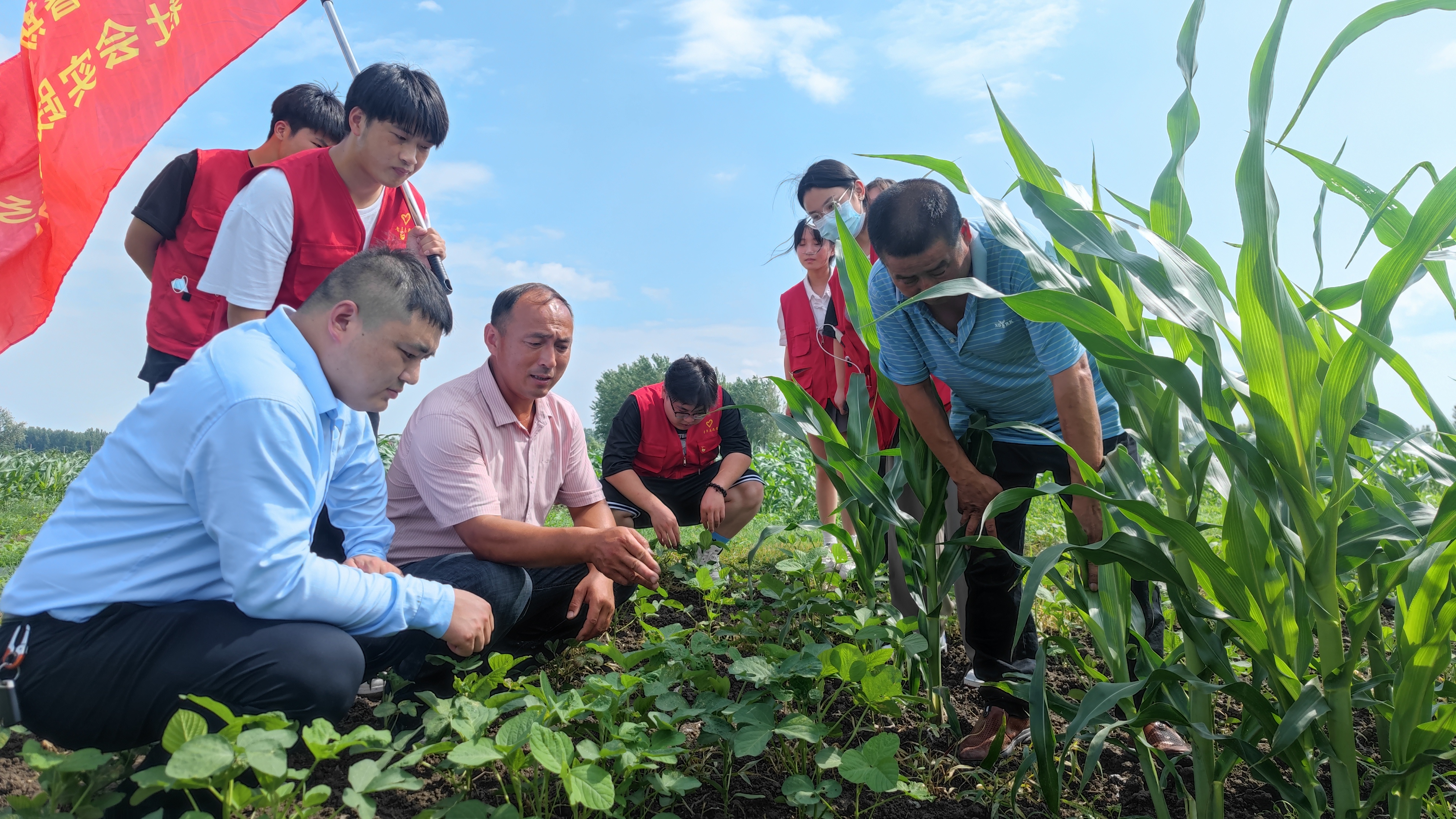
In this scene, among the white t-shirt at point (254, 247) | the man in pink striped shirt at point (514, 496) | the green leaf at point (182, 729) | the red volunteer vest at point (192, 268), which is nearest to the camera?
the green leaf at point (182, 729)

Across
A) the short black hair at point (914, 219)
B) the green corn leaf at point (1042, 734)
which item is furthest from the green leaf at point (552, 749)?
the short black hair at point (914, 219)

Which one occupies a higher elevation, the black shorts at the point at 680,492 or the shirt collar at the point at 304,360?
the shirt collar at the point at 304,360

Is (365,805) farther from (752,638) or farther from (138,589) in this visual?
(752,638)

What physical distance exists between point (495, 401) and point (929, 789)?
1.72 metres

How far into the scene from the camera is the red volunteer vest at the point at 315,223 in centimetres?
260

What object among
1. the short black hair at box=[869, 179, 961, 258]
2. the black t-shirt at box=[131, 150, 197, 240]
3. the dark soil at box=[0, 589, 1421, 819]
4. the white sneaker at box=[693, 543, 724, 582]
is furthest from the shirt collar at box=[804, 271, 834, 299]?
the black t-shirt at box=[131, 150, 197, 240]

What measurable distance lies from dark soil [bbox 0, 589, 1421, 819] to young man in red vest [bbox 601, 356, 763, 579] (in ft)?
6.27

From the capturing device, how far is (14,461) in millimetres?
11883

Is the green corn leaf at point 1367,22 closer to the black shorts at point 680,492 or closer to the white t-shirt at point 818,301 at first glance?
the white t-shirt at point 818,301

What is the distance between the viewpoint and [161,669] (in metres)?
1.52

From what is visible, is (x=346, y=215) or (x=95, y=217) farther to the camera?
(x=95, y=217)

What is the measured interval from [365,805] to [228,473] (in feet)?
2.36

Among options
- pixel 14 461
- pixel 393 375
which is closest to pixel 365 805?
pixel 393 375

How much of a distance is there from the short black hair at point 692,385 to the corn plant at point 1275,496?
8.93ft
